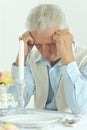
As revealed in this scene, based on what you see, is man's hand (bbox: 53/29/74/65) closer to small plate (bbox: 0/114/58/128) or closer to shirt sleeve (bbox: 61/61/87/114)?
shirt sleeve (bbox: 61/61/87/114)

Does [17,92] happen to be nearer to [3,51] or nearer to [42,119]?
[42,119]

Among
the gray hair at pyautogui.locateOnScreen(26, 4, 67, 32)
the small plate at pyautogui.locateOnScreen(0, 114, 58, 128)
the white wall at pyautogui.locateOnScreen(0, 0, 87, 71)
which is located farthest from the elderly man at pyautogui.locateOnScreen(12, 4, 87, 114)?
the white wall at pyautogui.locateOnScreen(0, 0, 87, 71)

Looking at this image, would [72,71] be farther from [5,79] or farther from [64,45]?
[5,79]

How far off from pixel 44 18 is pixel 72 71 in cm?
29

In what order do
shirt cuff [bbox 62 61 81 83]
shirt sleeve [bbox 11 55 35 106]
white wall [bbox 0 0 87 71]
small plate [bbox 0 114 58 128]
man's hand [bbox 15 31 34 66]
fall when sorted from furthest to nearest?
white wall [bbox 0 0 87 71]
shirt sleeve [bbox 11 55 35 106]
man's hand [bbox 15 31 34 66]
shirt cuff [bbox 62 61 81 83]
small plate [bbox 0 114 58 128]

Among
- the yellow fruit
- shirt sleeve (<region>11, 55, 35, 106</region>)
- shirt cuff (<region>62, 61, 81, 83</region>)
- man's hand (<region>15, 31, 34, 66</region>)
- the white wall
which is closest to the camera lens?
the yellow fruit

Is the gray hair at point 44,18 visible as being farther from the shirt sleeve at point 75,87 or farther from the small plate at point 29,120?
the small plate at point 29,120

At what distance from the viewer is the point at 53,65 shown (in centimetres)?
187

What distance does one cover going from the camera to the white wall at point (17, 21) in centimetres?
325

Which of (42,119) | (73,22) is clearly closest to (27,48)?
(42,119)

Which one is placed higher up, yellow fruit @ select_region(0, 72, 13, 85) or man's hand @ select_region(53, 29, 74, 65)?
man's hand @ select_region(53, 29, 74, 65)

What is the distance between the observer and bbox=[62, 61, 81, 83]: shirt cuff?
5.42ft

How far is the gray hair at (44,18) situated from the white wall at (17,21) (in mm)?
1520

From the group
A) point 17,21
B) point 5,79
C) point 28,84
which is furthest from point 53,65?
point 17,21
